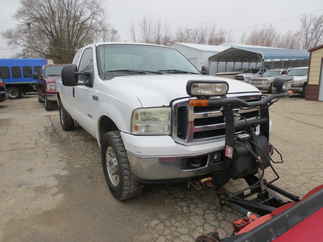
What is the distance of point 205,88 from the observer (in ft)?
6.06

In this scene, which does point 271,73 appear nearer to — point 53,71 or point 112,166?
point 53,71

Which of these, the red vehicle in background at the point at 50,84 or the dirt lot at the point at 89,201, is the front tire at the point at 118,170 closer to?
the dirt lot at the point at 89,201

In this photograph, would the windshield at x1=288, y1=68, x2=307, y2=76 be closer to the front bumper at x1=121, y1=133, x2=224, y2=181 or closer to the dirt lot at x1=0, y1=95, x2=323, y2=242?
the dirt lot at x1=0, y1=95, x2=323, y2=242

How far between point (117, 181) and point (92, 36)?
34.7 meters

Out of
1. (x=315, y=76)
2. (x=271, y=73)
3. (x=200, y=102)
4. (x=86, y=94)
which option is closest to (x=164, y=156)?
(x=200, y=102)

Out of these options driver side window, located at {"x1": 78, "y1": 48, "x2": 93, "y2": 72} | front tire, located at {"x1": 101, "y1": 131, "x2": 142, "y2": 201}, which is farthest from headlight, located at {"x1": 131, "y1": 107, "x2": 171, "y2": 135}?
driver side window, located at {"x1": 78, "y1": 48, "x2": 93, "y2": 72}

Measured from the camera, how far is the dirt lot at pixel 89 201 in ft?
7.14

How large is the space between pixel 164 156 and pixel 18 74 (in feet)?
53.1

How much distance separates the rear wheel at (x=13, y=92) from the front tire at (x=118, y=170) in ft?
49.2

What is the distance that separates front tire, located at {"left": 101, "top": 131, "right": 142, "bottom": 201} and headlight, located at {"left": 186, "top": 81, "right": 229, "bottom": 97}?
998 millimetres

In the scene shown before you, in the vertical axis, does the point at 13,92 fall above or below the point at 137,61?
below

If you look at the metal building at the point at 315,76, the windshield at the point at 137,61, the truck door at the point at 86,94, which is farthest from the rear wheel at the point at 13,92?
the metal building at the point at 315,76

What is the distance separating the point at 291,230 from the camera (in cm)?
120

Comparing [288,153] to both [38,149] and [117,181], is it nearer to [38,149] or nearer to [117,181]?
[117,181]
